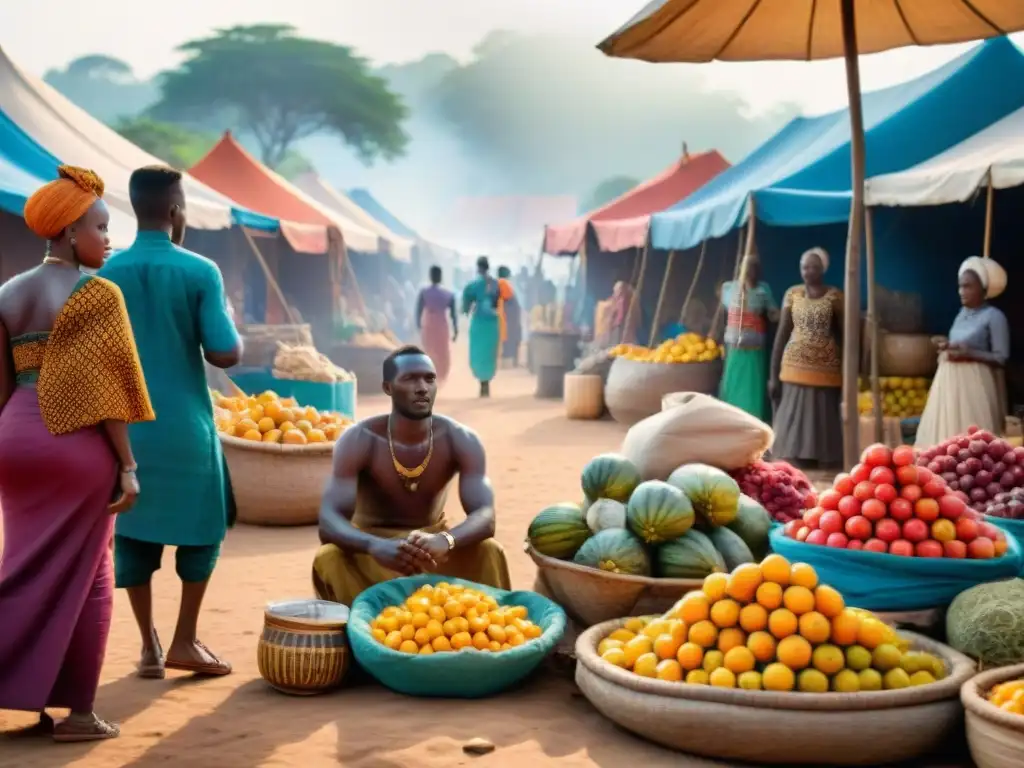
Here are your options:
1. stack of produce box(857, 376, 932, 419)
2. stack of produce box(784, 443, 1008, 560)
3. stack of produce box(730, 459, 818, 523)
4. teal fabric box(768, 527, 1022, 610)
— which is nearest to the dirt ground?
teal fabric box(768, 527, 1022, 610)

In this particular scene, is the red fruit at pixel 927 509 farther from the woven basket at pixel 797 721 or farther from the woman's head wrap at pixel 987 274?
the woman's head wrap at pixel 987 274

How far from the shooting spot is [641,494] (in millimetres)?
5219

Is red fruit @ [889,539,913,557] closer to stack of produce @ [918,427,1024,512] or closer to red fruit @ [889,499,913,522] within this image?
red fruit @ [889,499,913,522]

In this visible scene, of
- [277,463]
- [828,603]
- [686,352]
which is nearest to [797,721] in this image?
[828,603]

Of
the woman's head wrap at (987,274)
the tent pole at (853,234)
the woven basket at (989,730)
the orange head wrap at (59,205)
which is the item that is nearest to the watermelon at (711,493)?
the tent pole at (853,234)

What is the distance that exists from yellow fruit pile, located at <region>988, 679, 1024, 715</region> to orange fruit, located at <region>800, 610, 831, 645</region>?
0.53 metres

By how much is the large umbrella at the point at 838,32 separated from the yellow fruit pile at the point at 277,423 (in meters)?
3.21

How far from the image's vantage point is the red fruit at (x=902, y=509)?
15.5 feet

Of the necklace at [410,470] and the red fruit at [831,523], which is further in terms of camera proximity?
the necklace at [410,470]

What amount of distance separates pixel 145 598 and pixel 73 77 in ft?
452

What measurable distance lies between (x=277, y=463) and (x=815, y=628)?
14.8 feet

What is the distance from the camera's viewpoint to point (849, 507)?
4805 mm

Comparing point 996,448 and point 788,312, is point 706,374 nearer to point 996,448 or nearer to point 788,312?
point 788,312

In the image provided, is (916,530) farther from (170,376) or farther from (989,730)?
(170,376)
